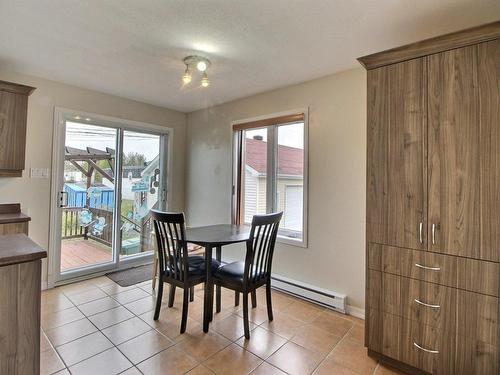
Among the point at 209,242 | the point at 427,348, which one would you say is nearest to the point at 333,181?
the point at 209,242

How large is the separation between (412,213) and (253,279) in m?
1.30

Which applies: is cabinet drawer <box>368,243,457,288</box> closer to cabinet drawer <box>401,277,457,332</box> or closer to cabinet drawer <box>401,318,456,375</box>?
cabinet drawer <box>401,277,457,332</box>

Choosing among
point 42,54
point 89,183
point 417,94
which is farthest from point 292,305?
point 42,54

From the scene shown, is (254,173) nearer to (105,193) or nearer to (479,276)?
(105,193)

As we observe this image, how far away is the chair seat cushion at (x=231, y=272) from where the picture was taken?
2273 mm

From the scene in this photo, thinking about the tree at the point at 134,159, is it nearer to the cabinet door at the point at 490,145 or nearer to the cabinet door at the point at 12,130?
the cabinet door at the point at 12,130

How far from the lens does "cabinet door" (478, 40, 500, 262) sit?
151cm

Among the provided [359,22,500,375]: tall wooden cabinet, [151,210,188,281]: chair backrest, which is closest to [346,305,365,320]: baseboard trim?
[359,22,500,375]: tall wooden cabinet

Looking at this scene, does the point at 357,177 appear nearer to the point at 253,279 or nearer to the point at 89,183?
the point at 253,279

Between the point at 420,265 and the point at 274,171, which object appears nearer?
the point at 420,265

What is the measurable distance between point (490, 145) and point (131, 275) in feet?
12.4

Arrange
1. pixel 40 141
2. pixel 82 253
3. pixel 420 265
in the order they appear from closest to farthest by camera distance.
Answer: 1. pixel 420 265
2. pixel 40 141
3. pixel 82 253

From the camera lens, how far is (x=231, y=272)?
91.9 inches

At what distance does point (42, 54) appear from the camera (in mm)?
2451
